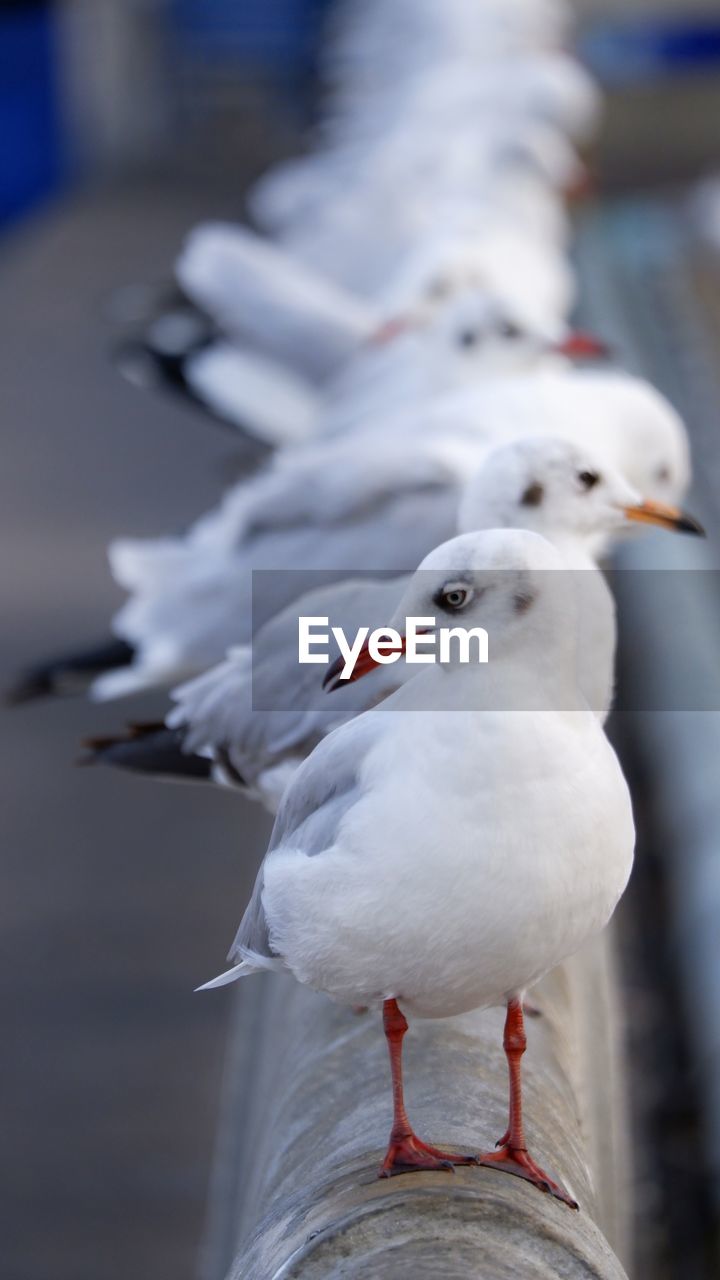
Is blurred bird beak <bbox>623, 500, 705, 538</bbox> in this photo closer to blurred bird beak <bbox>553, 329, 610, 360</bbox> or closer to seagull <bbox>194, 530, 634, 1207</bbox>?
seagull <bbox>194, 530, 634, 1207</bbox>

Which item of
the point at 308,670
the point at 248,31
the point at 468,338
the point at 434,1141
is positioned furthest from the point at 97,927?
the point at 248,31

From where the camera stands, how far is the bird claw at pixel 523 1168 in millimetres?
1476

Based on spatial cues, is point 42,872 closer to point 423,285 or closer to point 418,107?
point 423,285

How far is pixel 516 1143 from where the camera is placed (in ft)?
4.91

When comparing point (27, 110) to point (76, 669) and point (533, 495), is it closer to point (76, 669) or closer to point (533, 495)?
point (76, 669)

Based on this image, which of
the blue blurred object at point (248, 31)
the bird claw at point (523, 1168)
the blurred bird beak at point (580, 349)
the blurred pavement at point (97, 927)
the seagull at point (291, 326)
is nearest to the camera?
the bird claw at point (523, 1168)

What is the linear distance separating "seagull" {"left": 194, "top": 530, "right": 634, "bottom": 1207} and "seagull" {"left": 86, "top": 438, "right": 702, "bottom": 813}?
423mm

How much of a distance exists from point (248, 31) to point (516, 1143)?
12.7 meters

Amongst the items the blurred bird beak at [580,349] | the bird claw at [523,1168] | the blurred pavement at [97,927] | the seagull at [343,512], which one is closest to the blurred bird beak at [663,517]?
the seagull at [343,512]

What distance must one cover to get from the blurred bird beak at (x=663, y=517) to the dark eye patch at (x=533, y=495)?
0.34ft

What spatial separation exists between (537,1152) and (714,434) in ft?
14.8

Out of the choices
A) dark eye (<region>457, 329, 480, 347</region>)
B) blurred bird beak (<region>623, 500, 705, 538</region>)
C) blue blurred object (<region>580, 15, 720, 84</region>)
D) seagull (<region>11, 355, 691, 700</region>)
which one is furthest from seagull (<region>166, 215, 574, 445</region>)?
blue blurred object (<region>580, 15, 720, 84</region>)

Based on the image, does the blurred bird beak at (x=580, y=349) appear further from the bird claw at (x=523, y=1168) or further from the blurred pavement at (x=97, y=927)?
the bird claw at (x=523, y=1168)

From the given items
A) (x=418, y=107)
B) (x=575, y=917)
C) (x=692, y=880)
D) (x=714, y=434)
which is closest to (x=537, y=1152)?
(x=575, y=917)
